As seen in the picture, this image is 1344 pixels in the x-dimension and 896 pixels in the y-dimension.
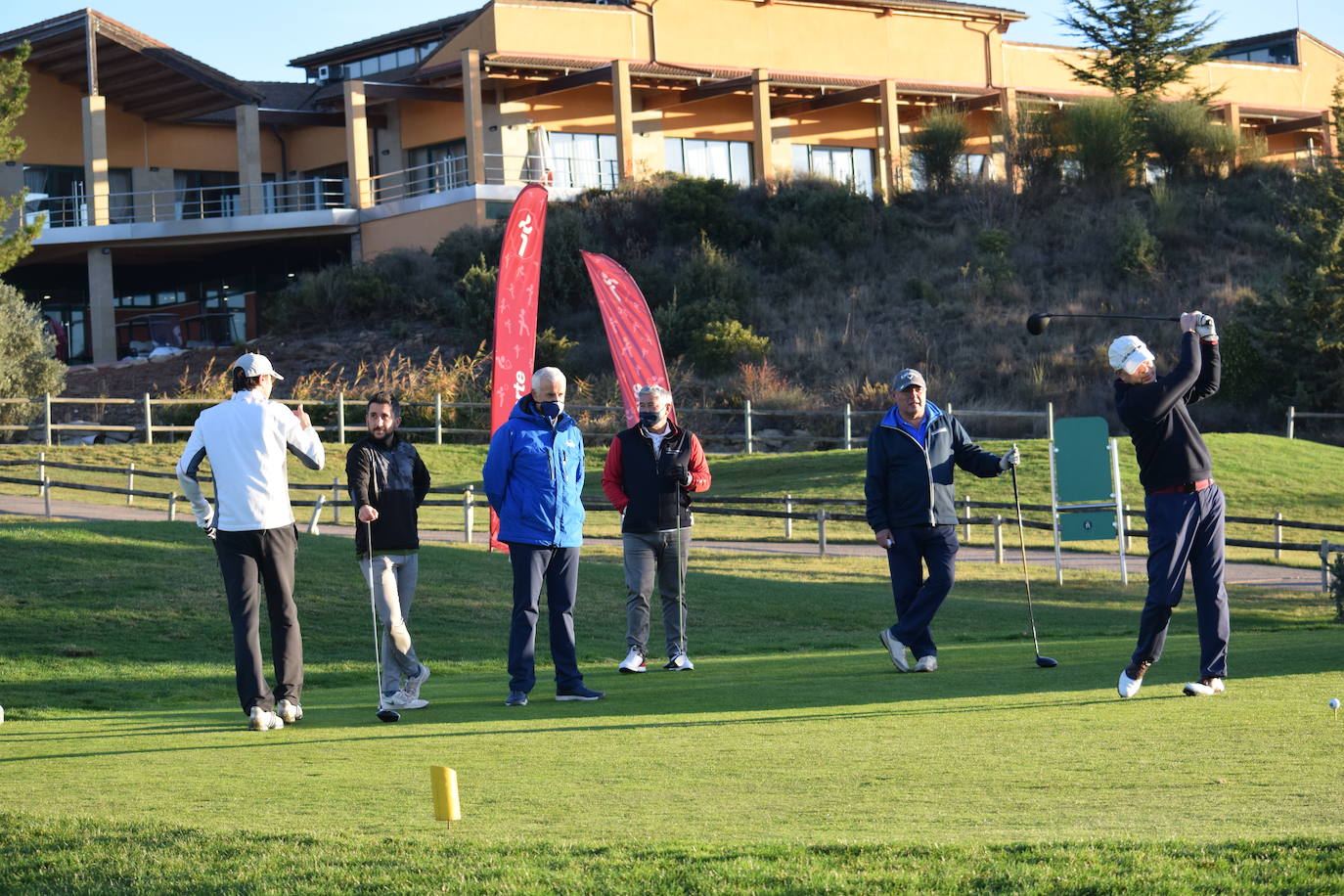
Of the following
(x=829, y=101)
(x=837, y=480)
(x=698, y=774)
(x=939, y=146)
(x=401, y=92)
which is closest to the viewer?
(x=698, y=774)

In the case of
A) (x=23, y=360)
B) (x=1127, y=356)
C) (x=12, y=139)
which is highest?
(x=12, y=139)

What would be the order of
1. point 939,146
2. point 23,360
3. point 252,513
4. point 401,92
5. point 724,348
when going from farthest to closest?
point 939,146
point 401,92
point 724,348
point 23,360
point 252,513

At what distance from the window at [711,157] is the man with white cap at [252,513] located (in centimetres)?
4655

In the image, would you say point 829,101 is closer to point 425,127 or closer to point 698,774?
point 425,127

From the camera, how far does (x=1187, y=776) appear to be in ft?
21.0

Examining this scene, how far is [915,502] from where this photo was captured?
1073 centimetres

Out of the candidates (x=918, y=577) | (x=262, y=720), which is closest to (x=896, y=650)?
(x=918, y=577)

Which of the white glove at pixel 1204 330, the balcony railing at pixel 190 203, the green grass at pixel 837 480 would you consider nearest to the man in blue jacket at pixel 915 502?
the white glove at pixel 1204 330

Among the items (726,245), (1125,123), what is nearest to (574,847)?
(726,245)

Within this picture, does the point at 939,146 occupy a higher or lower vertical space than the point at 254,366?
higher

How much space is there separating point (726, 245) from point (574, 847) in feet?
149

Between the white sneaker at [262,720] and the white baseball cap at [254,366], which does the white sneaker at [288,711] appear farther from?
the white baseball cap at [254,366]

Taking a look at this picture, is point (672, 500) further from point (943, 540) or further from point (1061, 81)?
point (1061, 81)

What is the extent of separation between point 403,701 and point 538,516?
137 cm
